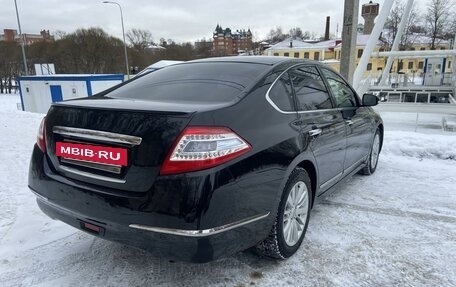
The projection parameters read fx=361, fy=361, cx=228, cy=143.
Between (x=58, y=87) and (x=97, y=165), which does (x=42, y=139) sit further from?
(x=58, y=87)

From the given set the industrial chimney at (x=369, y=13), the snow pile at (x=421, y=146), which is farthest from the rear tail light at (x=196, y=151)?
the industrial chimney at (x=369, y=13)

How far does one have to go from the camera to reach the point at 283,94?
9.22 feet

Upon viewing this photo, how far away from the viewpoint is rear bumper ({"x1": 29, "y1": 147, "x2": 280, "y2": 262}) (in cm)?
200

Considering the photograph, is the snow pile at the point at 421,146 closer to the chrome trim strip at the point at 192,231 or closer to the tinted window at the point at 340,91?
the tinted window at the point at 340,91

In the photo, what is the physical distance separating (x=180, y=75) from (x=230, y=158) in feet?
4.32

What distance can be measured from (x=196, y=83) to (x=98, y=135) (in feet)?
3.15

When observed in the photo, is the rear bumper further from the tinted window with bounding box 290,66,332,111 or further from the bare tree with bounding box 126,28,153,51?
the bare tree with bounding box 126,28,153,51

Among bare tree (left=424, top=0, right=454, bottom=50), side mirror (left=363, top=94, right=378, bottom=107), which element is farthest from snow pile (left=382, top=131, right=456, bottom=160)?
bare tree (left=424, top=0, right=454, bottom=50)

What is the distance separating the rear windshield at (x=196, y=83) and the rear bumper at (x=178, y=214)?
0.70m

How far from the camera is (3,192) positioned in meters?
4.27

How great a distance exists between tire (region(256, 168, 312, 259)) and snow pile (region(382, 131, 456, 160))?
3977mm

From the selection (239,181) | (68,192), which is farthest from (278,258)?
(68,192)

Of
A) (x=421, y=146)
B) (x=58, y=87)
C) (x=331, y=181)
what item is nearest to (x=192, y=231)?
(x=331, y=181)

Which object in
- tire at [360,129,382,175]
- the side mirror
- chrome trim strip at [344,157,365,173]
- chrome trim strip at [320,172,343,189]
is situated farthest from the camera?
tire at [360,129,382,175]
